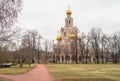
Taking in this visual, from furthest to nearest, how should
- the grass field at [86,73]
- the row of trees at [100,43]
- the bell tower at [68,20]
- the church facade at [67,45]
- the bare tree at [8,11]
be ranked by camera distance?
the bell tower at [68,20]
the church facade at [67,45]
the row of trees at [100,43]
the grass field at [86,73]
the bare tree at [8,11]

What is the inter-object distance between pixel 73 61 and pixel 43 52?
14804 millimetres

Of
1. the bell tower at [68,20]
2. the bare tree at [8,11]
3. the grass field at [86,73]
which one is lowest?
the grass field at [86,73]

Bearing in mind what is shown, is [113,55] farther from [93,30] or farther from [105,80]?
[105,80]

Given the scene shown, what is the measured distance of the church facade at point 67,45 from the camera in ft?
349

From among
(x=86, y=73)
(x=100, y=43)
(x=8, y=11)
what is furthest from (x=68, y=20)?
(x=8, y=11)

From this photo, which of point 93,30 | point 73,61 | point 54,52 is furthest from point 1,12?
point 54,52

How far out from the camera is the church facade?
106 metres

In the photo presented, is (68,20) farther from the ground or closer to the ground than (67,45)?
farther from the ground

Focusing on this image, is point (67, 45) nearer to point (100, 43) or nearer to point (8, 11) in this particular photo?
point (100, 43)

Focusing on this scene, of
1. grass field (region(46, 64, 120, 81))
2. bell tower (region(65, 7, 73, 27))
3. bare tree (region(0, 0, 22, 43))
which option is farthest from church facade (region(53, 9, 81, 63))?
bare tree (region(0, 0, 22, 43))

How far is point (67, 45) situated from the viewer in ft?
382

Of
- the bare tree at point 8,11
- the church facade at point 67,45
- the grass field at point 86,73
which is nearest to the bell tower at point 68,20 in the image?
the church facade at point 67,45

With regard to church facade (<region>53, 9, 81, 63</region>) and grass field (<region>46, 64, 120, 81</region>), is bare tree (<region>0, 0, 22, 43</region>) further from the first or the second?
church facade (<region>53, 9, 81, 63</region>)

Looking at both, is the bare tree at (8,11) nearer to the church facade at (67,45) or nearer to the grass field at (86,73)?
the grass field at (86,73)
